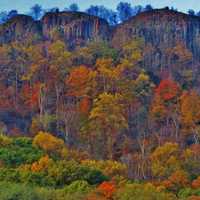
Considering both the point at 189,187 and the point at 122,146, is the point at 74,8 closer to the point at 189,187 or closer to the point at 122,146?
the point at 122,146

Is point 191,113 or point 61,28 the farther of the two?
point 61,28

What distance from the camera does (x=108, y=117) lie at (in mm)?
58906

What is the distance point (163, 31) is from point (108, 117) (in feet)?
80.7

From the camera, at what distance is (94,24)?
82875 mm

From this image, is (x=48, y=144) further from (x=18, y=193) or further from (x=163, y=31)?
(x=163, y=31)

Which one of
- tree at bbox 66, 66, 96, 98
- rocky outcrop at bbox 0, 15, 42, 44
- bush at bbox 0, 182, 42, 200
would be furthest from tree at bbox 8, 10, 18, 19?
bush at bbox 0, 182, 42, 200

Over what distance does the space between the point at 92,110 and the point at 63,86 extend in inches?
325

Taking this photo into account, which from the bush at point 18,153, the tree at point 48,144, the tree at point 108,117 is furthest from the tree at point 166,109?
the bush at point 18,153

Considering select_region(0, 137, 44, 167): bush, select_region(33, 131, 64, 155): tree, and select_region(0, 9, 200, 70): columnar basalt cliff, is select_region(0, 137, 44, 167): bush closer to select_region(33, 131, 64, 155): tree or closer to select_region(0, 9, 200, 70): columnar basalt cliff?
select_region(33, 131, 64, 155): tree

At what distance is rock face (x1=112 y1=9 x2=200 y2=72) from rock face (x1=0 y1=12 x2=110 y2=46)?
254cm

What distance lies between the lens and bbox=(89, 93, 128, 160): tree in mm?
57281

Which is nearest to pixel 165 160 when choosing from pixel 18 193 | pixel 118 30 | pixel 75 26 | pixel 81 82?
pixel 18 193

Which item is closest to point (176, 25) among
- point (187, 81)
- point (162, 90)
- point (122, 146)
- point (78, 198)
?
point (187, 81)

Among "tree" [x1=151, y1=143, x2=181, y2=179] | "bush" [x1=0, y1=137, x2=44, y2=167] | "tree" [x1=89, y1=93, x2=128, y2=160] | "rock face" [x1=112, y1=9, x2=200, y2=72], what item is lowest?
"tree" [x1=151, y1=143, x2=181, y2=179]
